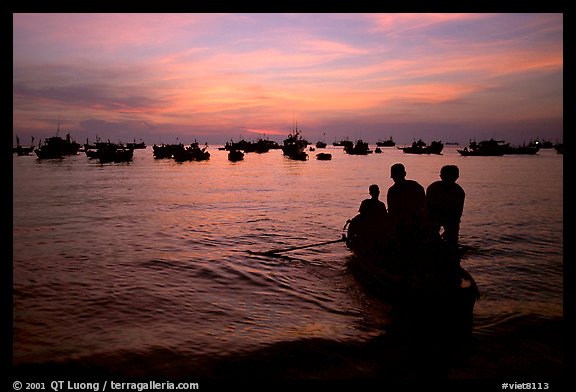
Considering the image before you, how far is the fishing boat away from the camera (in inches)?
230

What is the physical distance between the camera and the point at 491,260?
43.0ft

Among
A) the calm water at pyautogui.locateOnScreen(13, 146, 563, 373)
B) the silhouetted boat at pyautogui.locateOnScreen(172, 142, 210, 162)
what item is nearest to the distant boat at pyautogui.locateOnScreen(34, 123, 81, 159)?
the silhouetted boat at pyautogui.locateOnScreen(172, 142, 210, 162)

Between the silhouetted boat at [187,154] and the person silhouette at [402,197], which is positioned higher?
the silhouetted boat at [187,154]

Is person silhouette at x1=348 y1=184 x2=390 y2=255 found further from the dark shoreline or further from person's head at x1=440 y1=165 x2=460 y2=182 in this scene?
the dark shoreline

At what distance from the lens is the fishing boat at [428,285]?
5852 mm

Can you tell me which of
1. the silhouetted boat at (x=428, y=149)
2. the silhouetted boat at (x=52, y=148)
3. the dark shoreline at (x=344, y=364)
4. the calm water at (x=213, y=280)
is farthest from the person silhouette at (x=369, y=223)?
the silhouetted boat at (x=428, y=149)

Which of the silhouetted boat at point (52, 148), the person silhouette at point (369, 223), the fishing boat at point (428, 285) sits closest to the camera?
the fishing boat at point (428, 285)

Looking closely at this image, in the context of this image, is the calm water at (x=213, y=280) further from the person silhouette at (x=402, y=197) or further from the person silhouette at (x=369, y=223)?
the person silhouette at (x=402, y=197)

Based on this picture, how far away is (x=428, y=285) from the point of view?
6199 millimetres

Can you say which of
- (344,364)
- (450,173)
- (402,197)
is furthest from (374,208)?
(344,364)

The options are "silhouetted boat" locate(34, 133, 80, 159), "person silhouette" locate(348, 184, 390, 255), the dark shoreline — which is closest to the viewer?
the dark shoreline

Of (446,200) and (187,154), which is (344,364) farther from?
(187,154)

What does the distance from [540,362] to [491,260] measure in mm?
7103
